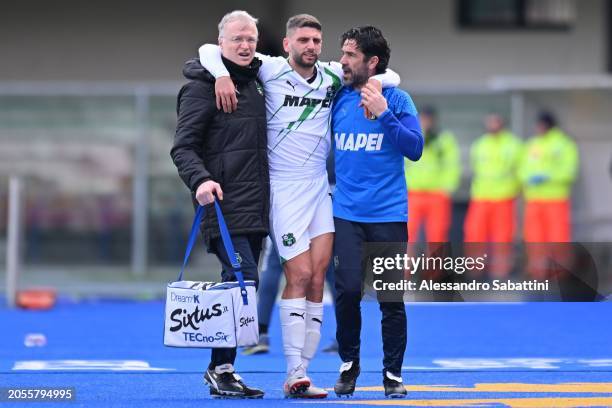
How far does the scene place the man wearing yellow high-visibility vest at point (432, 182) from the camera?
58.0ft

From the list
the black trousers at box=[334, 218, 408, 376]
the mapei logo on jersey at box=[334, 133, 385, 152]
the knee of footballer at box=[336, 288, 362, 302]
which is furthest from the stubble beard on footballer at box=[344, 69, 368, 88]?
the knee of footballer at box=[336, 288, 362, 302]

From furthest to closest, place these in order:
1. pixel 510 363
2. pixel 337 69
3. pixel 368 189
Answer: pixel 510 363 → pixel 337 69 → pixel 368 189

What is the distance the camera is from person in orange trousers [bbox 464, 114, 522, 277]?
1759cm

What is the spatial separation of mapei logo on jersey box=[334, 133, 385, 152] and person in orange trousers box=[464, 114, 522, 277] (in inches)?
372

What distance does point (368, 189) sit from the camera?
8.18 metres

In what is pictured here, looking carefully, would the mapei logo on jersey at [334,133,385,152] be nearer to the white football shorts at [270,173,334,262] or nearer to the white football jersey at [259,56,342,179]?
the white football jersey at [259,56,342,179]

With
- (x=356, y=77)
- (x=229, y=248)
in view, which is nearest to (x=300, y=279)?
(x=229, y=248)

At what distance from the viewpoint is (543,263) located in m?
8.71

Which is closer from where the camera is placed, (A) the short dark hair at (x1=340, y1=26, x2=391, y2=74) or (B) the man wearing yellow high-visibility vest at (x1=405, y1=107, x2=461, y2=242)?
(A) the short dark hair at (x1=340, y1=26, x2=391, y2=74)

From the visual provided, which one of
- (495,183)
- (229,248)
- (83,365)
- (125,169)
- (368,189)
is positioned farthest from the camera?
(495,183)

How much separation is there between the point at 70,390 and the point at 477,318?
6124mm

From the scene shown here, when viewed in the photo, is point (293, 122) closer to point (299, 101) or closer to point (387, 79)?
point (299, 101)

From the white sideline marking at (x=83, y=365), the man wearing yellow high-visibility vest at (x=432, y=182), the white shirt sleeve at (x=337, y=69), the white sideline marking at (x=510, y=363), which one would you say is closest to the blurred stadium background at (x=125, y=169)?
the man wearing yellow high-visibility vest at (x=432, y=182)

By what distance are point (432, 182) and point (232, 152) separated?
A: 987 cm
